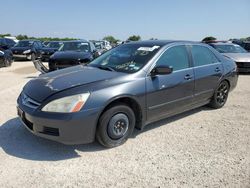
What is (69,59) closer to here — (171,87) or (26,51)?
(171,87)

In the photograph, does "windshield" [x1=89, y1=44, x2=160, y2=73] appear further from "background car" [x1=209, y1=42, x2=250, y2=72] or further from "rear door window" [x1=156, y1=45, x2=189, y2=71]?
"background car" [x1=209, y1=42, x2=250, y2=72]

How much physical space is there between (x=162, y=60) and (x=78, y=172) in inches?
91.3

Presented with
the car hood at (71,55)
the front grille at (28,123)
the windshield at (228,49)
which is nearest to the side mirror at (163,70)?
the front grille at (28,123)

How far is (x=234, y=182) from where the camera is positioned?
10.3 ft

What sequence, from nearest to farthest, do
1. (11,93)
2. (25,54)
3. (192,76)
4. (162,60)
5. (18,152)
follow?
(18,152), (162,60), (192,76), (11,93), (25,54)

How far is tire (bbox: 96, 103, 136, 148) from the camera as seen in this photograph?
12.4 ft

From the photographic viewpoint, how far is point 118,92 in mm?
3807

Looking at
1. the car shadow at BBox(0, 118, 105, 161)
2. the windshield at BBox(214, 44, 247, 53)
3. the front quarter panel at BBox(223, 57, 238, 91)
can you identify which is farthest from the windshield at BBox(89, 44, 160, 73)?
the windshield at BBox(214, 44, 247, 53)

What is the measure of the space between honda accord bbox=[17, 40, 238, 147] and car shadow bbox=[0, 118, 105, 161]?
287 mm

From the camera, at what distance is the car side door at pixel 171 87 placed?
14.1 ft

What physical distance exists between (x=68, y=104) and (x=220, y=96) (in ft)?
12.7

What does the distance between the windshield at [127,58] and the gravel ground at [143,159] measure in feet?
3.80

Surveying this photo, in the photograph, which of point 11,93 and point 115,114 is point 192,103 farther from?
point 11,93

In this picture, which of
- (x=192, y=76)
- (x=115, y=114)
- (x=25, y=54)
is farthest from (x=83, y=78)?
(x=25, y=54)
